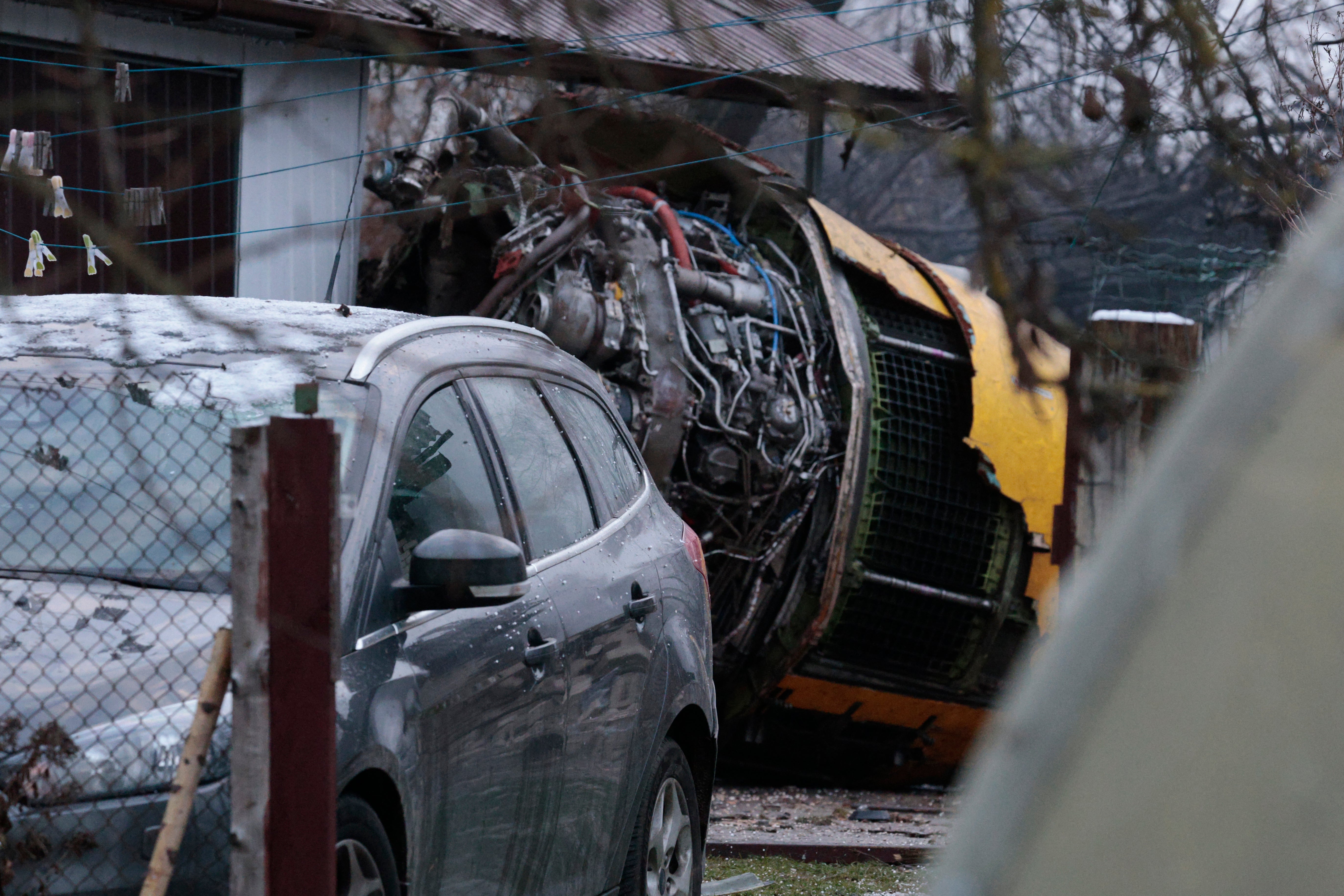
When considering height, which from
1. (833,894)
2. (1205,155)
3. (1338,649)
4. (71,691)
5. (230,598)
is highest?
(1205,155)

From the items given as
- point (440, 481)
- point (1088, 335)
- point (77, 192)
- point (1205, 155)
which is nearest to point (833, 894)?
point (440, 481)

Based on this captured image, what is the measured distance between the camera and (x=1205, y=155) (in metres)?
3.67

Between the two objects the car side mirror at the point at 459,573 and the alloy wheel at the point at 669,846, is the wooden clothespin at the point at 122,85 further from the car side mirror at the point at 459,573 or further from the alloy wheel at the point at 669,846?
the alloy wheel at the point at 669,846

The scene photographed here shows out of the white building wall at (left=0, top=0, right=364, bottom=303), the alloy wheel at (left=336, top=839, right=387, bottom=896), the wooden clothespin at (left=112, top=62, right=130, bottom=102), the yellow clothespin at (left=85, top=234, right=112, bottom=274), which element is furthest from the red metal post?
the white building wall at (left=0, top=0, right=364, bottom=303)

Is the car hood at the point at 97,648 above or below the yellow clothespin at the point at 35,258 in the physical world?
below

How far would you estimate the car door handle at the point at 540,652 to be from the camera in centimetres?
372

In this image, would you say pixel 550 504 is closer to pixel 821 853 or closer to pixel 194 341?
pixel 194 341

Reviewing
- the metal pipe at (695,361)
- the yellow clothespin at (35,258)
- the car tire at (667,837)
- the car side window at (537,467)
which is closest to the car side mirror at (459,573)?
the car side window at (537,467)

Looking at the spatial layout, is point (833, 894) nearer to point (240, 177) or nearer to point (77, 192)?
point (240, 177)

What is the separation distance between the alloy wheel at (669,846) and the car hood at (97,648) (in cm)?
183

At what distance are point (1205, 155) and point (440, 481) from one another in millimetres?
2041

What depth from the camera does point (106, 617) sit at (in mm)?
3133

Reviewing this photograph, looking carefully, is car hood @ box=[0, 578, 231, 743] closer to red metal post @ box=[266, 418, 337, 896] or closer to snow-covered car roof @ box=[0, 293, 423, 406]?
red metal post @ box=[266, 418, 337, 896]

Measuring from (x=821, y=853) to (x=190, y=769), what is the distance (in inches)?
181
